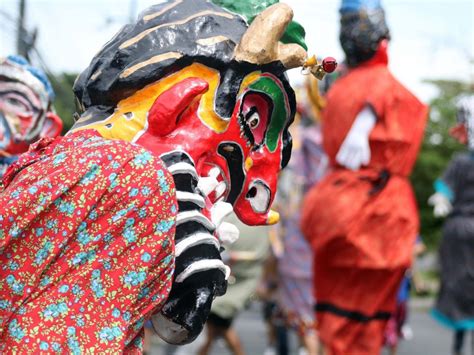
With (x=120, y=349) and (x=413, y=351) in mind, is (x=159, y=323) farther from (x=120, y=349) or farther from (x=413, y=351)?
(x=413, y=351)

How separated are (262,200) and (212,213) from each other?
262mm

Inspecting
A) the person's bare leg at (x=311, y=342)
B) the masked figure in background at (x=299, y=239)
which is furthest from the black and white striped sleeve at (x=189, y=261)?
the person's bare leg at (x=311, y=342)

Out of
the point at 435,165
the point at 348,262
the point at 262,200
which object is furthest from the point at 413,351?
the point at 435,165

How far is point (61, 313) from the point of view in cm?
136

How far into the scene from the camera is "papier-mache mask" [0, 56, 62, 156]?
2.93m

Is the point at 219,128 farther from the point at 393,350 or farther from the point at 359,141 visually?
the point at 393,350

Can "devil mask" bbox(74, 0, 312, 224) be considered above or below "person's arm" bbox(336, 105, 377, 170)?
Result: above

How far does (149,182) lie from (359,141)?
274 centimetres

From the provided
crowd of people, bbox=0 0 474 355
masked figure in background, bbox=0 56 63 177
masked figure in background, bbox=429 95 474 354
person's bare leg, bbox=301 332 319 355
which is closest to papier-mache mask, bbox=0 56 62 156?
masked figure in background, bbox=0 56 63 177

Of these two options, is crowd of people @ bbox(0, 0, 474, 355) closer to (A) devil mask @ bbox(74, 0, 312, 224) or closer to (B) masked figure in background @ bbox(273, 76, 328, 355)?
(A) devil mask @ bbox(74, 0, 312, 224)

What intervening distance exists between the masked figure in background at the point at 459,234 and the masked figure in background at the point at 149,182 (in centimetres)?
362

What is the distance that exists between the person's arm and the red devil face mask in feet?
7.06

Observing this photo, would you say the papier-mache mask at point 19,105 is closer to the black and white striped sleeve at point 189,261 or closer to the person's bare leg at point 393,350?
the black and white striped sleeve at point 189,261

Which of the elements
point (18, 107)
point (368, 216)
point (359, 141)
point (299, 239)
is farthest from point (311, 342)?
point (18, 107)
